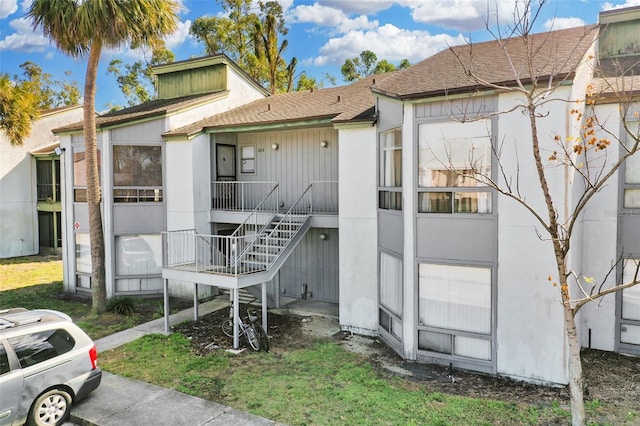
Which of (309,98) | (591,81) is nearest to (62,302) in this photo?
(309,98)

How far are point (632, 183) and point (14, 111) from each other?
920 inches

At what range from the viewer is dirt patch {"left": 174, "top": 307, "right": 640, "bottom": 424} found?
725 centimetres

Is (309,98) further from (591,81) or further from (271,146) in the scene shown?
(591,81)

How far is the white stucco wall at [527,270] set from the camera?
7809 mm

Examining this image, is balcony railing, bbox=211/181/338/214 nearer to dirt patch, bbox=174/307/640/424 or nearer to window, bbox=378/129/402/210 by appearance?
window, bbox=378/129/402/210

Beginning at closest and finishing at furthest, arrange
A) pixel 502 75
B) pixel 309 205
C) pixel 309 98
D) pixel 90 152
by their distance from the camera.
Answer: pixel 502 75 < pixel 90 152 < pixel 309 205 < pixel 309 98

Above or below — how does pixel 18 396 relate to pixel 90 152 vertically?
below

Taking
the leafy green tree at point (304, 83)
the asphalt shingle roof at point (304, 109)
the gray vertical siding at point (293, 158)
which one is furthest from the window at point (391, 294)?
the leafy green tree at point (304, 83)

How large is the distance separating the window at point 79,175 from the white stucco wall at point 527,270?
13.1 m

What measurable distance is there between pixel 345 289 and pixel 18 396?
23.4 ft

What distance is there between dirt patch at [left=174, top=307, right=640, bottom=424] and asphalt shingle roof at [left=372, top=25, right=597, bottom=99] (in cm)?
546

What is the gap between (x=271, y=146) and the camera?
47.3 ft

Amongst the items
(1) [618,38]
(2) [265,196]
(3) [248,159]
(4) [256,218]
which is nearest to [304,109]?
(3) [248,159]

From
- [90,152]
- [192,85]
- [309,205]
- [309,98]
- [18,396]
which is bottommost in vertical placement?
[18,396]
